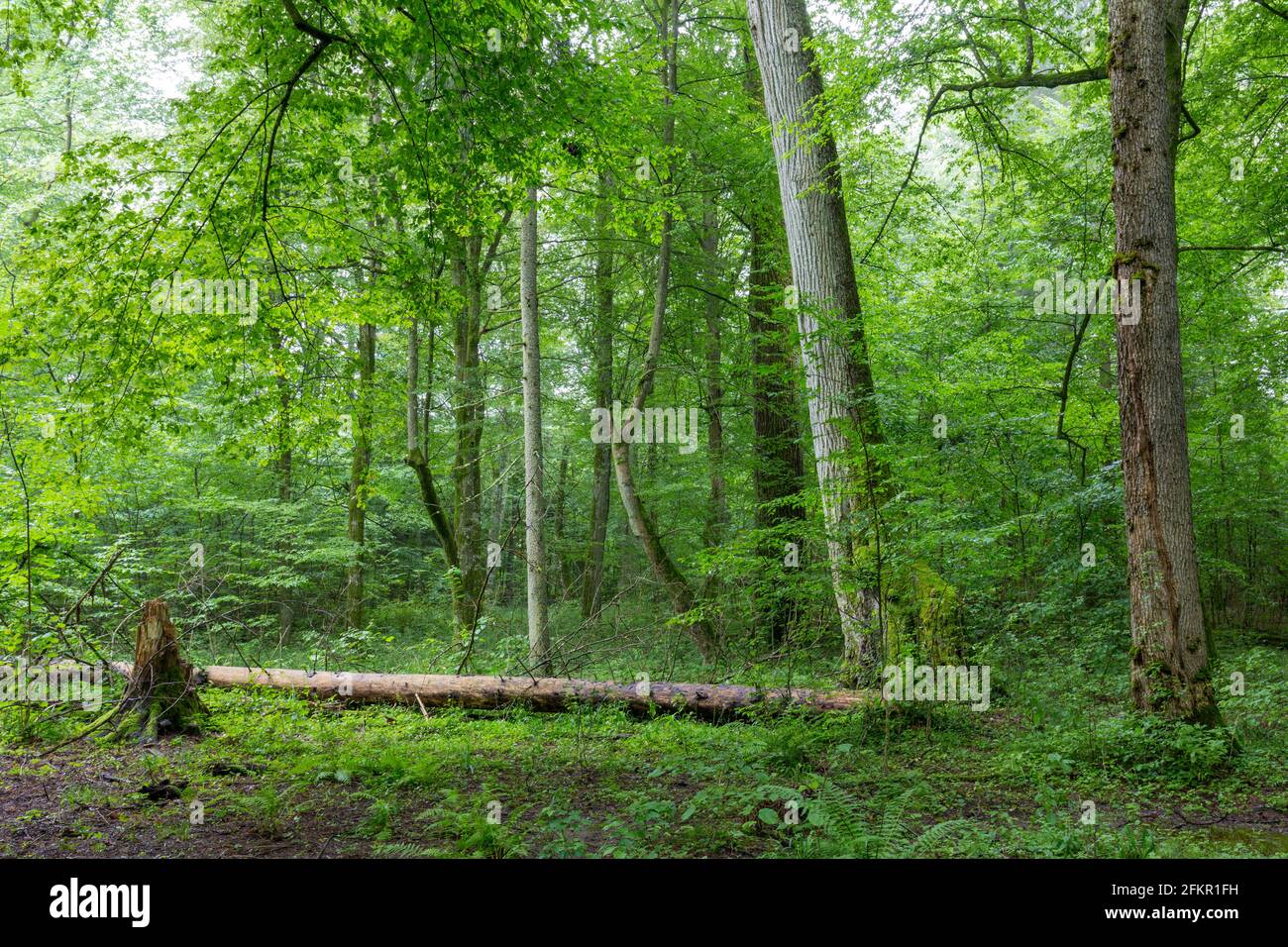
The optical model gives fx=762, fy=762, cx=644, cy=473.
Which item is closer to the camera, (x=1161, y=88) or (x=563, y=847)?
(x=563, y=847)

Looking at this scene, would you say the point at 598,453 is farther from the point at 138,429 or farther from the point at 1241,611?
the point at 1241,611

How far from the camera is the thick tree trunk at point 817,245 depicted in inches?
293

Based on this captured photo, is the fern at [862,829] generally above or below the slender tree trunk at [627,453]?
below

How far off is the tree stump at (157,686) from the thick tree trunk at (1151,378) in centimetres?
806

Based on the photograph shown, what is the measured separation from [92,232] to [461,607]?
341 inches

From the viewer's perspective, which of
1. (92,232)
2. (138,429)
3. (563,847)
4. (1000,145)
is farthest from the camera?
(1000,145)

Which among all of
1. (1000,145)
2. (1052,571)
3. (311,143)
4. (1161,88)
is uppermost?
(1000,145)

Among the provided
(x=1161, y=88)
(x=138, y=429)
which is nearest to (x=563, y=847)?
(x=138, y=429)

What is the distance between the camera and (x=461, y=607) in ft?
44.7

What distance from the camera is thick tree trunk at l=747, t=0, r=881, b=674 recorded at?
745 cm
